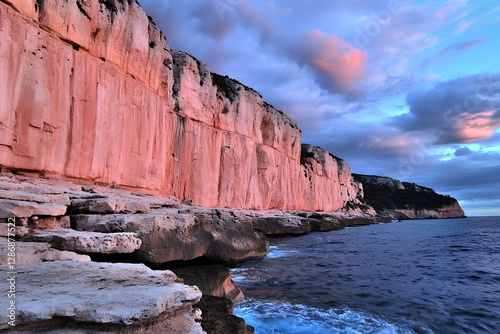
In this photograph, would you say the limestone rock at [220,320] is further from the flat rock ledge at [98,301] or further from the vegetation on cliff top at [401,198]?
the vegetation on cliff top at [401,198]

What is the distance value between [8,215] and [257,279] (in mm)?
7752

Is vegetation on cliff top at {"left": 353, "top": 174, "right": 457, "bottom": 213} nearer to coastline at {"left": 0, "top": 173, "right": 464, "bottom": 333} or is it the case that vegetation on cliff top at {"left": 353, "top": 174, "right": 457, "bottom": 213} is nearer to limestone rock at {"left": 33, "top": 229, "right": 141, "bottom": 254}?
coastline at {"left": 0, "top": 173, "right": 464, "bottom": 333}

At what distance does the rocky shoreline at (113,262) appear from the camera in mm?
2658

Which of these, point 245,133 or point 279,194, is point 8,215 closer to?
point 245,133

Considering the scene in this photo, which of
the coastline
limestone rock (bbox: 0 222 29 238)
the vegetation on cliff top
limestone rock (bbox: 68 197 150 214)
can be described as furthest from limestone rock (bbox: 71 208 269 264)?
the vegetation on cliff top

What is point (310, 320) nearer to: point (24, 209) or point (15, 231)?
point (15, 231)

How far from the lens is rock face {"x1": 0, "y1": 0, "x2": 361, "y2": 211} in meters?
9.91

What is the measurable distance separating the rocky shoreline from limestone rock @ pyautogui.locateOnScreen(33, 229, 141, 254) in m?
0.02

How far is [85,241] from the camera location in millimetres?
5414

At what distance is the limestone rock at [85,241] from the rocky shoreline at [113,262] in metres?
0.02

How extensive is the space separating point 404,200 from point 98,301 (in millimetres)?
123098

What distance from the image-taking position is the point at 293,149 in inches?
1674

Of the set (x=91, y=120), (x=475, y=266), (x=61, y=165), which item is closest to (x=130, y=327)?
(x=61, y=165)

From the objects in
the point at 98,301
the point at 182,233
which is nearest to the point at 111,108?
the point at 182,233
